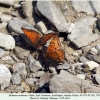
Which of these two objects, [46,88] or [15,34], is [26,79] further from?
[15,34]

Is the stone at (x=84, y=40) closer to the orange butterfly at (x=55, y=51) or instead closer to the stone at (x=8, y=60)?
the orange butterfly at (x=55, y=51)

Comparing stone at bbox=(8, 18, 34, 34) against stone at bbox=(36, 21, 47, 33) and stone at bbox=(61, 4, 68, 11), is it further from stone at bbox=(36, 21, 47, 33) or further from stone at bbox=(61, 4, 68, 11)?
stone at bbox=(61, 4, 68, 11)

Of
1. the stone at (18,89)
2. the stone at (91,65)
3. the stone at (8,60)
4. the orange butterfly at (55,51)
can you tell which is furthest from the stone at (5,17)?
the stone at (91,65)

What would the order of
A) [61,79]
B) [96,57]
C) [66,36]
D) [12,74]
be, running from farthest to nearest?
[66,36]
[96,57]
[12,74]
[61,79]

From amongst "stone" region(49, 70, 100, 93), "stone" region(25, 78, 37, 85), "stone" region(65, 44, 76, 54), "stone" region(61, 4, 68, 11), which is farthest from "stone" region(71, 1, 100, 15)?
"stone" region(49, 70, 100, 93)

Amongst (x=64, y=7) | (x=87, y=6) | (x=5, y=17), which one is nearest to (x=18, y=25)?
(x=5, y=17)

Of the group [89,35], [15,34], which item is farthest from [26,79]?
[89,35]

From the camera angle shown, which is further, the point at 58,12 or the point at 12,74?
the point at 58,12
